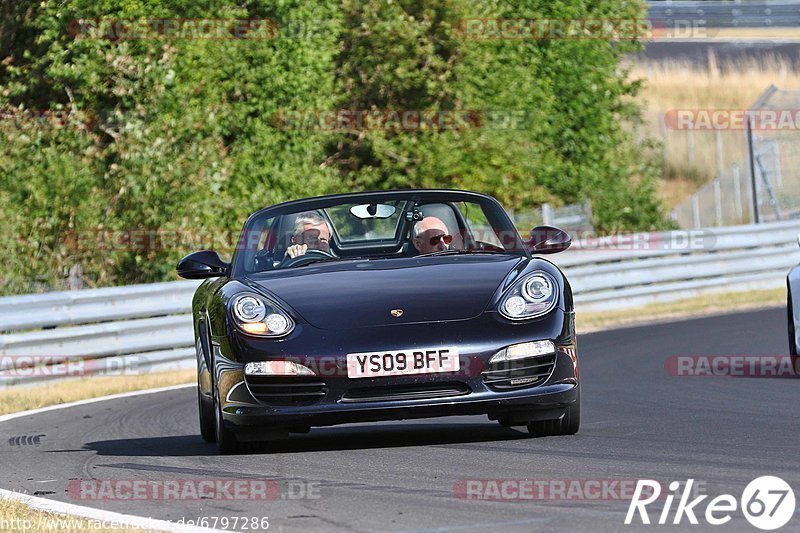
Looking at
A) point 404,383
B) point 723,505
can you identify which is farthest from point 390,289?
point 723,505

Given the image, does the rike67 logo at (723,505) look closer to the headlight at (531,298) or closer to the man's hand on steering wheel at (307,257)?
the headlight at (531,298)

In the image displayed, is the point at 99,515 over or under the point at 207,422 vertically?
over

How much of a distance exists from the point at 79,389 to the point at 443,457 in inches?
275

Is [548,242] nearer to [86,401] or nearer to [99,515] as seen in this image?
[99,515]

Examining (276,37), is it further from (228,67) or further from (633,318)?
(633,318)

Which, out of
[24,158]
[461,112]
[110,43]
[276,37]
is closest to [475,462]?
[24,158]

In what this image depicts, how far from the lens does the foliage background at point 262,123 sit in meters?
19.7

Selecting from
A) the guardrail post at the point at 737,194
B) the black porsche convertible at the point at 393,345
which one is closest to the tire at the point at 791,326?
the black porsche convertible at the point at 393,345

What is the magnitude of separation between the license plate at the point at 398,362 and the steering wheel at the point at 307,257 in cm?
127

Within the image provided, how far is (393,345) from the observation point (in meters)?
7.30

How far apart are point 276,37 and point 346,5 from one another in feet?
10.8

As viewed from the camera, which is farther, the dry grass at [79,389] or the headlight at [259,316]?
the dry grass at [79,389]

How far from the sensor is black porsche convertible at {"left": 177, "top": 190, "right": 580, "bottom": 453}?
7.32 m

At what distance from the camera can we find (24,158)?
67.4 feet
